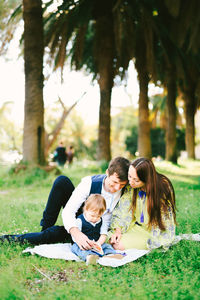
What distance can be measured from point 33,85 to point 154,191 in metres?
6.85

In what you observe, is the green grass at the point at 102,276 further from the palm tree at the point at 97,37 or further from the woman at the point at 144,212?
the palm tree at the point at 97,37

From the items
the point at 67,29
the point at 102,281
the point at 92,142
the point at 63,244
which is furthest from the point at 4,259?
the point at 92,142

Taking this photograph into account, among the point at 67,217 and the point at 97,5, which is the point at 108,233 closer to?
the point at 67,217

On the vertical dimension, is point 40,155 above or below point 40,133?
below

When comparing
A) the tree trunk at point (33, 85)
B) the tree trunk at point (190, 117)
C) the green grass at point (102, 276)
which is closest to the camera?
the green grass at point (102, 276)

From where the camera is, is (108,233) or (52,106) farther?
(52,106)

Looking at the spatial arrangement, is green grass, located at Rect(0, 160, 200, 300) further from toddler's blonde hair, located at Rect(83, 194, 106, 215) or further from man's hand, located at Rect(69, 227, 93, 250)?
toddler's blonde hair, located at Rect(83, 194, 106, 215)

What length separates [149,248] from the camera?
409 centimetres

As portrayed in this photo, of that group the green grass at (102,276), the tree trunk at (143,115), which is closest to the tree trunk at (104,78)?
the tree trunk at (143,115)

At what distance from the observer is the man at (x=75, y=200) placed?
388 cm

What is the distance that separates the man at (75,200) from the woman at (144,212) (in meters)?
0.14

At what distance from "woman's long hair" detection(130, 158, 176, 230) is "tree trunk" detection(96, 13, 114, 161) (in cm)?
893

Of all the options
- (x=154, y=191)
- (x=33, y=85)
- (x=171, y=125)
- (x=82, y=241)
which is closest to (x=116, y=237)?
(x=82, y=241)

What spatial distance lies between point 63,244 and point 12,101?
119ft
